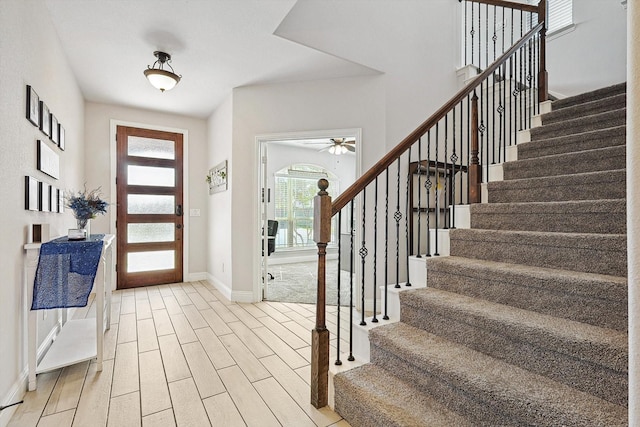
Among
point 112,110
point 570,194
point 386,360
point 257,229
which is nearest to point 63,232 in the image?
point 257,229

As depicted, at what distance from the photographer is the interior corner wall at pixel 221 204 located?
3975 mm

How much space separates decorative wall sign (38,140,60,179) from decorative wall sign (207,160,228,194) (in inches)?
70.4

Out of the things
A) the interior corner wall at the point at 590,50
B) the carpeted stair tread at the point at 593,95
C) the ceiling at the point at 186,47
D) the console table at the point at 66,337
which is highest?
the interior corner wall at the point at 590,50

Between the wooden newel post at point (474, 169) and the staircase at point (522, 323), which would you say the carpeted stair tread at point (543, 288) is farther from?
the wooden newel post at point (474, 169)

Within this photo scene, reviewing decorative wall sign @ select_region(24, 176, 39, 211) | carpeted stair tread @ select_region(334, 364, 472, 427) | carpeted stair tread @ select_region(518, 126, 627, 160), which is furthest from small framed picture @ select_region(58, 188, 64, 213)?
carpeted stair tread @ select_region(518, 126, 627, 160)

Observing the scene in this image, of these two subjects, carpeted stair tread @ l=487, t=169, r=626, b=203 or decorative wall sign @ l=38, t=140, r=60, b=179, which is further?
decorative wall sign @ l=38, t=140, r=60, b=179

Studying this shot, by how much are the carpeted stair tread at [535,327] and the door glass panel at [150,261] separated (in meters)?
4.08

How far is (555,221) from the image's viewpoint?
188cm

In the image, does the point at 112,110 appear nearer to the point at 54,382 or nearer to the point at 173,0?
the point at 173,0

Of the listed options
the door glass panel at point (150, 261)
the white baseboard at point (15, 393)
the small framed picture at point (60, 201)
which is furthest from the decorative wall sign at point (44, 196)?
the door glass panel at point (150, 261)

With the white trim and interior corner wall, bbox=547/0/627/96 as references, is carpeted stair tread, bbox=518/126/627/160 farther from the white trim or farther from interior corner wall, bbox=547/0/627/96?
the white trim

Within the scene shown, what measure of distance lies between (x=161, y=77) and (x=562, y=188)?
11.8 ft

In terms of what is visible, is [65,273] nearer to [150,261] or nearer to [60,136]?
[60,136]

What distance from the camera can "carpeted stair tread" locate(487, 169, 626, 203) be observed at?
6.05ft
